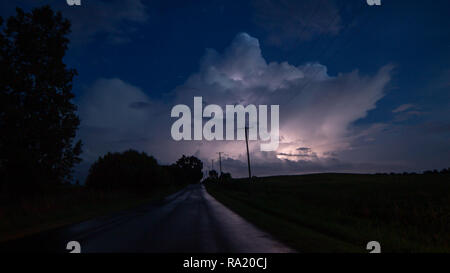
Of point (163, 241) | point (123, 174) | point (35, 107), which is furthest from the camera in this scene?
point (123, 174)

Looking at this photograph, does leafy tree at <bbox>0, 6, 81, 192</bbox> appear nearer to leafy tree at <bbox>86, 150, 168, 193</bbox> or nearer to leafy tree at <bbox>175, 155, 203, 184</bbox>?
leafy tree at <bbox>86, 150, 168, 193</bbox>

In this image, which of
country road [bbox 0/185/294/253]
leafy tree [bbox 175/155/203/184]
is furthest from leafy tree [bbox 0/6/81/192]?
leafy tree [bbox 175/155/203/184]

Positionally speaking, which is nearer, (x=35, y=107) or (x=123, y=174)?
(x=35, y=107)

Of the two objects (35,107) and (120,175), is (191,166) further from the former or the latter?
(35,107)

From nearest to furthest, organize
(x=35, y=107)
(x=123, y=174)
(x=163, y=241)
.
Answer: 1. (x=163, y=241)
2. (x=35, y=107)
3. (x=123, y=174)

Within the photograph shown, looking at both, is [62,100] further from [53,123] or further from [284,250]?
[284,250]

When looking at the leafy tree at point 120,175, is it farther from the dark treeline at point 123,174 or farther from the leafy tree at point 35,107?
the leafy tree at point 35,107

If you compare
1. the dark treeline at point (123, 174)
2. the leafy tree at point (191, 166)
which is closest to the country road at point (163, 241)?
the dark treeline at point (123, 174)

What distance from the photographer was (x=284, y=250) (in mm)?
7062

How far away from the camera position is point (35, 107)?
2308 centimetres

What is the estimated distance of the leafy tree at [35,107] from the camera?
22125mm

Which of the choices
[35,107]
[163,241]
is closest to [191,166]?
[35,107]
